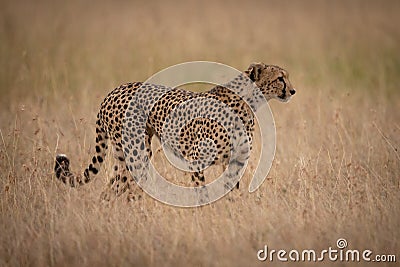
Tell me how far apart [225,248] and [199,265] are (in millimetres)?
192

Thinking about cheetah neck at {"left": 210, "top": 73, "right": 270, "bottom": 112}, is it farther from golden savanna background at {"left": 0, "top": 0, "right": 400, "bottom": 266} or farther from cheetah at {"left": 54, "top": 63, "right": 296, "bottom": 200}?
golden savanna background at {"left": 0, "top": 0, "right": 400, "bottom": 266}

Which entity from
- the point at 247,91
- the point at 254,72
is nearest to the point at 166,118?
the point at 247,91

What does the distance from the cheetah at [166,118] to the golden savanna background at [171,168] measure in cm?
16

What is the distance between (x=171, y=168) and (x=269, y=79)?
118 centimetres

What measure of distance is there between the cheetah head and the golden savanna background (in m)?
0.58

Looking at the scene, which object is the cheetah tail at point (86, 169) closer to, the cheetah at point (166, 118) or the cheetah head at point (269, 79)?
the cheetah at point (166, 118)

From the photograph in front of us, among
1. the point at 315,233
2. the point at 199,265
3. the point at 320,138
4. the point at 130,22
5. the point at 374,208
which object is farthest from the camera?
the point at 130,22

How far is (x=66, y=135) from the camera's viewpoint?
6.68 m

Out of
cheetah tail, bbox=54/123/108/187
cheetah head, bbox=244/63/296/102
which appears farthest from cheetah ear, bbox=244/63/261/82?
cheetah tail, bbox=54/123/108/187

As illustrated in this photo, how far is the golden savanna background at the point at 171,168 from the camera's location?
13.2 feet

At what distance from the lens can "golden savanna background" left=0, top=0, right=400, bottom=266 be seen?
4.02 metres

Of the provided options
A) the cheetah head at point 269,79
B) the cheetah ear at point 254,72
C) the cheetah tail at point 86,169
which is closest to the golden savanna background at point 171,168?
the cheetah tail at point 86,169

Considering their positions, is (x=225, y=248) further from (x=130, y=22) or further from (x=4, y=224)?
(x=130, y=22)

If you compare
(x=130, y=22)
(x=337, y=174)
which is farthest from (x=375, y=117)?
(x=130, y=22)
